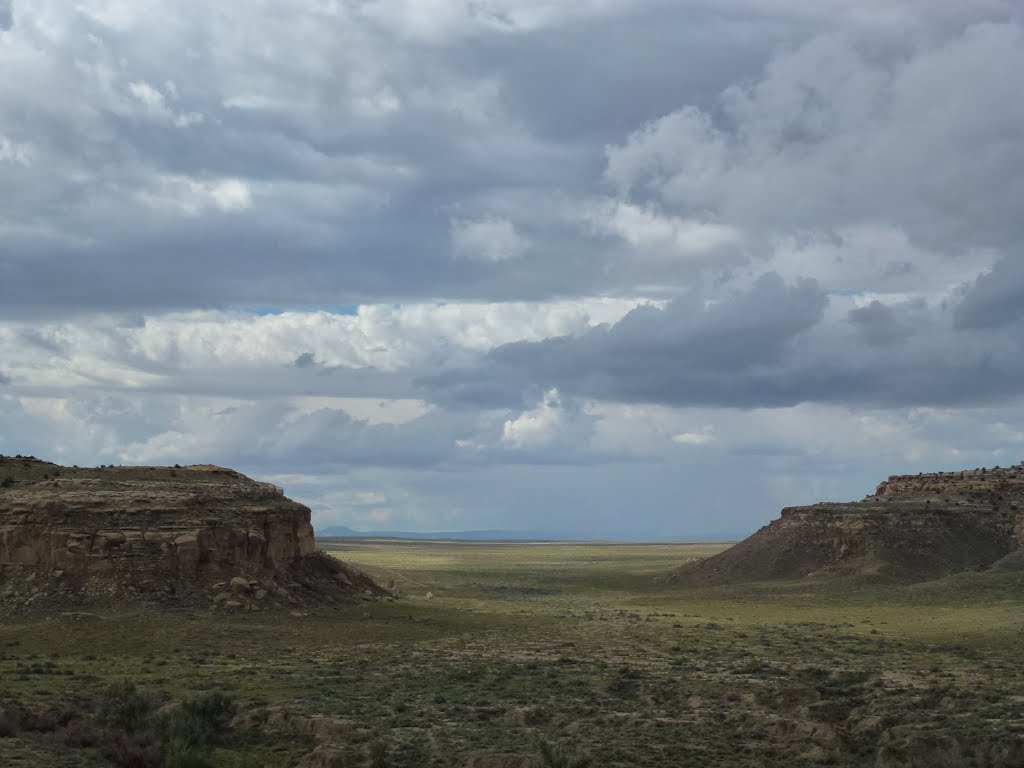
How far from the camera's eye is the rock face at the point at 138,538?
59000 mm

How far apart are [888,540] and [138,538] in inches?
2588

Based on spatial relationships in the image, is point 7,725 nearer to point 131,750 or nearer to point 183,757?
point 131,750

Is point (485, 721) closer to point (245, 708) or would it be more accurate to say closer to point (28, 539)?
point (245, 708)

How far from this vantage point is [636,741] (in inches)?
1247

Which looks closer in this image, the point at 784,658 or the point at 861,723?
the point at 861,723

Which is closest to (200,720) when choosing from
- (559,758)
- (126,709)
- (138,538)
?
(126,709)

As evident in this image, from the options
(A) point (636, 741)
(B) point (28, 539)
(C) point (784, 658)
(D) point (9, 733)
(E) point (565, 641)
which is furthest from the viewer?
(B) point (28, 539)

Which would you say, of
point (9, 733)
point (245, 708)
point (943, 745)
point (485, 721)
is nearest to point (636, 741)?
point (485, 721)

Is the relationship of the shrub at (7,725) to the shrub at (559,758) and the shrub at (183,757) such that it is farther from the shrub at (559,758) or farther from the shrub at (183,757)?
the shrub at (559,758)

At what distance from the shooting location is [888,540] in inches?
3944

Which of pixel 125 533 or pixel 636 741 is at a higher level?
pixel 125 533

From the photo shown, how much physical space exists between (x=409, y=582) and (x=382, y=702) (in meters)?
68.8

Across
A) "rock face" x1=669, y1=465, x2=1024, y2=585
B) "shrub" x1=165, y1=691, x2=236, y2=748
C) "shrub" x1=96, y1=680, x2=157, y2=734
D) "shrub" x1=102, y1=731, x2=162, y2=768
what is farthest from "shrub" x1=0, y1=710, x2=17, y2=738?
"rock face" x1=669, y1=465, x2=1024, y2=585

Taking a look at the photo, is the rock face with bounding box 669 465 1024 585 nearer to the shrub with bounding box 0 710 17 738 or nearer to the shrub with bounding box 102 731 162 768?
the shrub with bounding box 102 731 162 768
